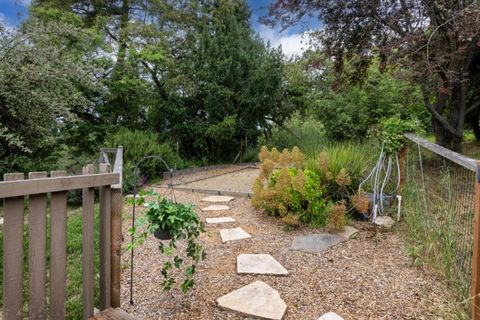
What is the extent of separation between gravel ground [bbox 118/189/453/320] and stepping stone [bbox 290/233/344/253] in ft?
0.25

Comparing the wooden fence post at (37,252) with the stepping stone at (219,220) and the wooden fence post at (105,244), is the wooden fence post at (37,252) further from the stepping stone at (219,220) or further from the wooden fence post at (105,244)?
the stepping stone at (219,220)

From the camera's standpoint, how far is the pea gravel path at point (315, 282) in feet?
5.80

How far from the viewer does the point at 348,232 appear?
120 inches

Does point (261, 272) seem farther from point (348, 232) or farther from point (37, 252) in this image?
point (37, 252)

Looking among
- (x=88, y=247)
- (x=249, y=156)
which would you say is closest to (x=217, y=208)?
(x=88, y=247)

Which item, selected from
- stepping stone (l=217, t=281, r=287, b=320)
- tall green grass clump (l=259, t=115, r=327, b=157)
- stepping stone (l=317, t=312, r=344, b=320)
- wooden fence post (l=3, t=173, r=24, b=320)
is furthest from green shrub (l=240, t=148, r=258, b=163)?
wooden fence post (l=3, t=173, r=24, b=320)

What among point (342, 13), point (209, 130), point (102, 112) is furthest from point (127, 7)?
point (342, 13)

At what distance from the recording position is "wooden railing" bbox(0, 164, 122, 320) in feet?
4.03

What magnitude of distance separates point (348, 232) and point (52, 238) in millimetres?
2675

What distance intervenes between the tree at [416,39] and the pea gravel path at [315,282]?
2.78m

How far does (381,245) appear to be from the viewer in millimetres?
2762

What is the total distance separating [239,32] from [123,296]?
7.68 m

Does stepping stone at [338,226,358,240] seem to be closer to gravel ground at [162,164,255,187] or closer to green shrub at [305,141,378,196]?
green shrub at [305,141,378,196]

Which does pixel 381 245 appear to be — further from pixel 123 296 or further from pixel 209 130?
pixel 209 130
